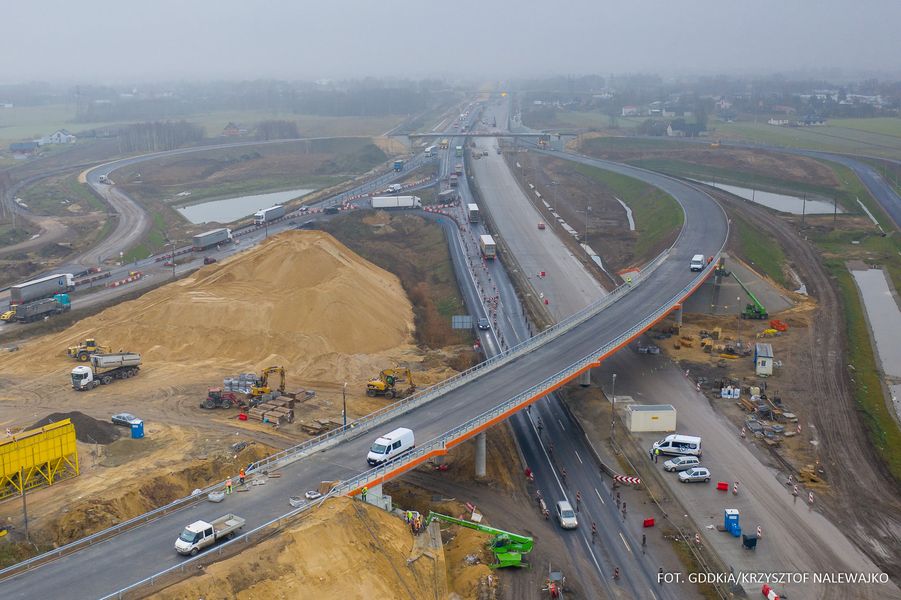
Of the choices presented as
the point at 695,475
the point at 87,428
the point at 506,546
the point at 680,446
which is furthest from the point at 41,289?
the point at 695,475

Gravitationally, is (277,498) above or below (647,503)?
above

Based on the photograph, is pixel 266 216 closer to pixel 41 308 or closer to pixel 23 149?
pixel 41 308

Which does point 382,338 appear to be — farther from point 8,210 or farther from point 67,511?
point 8,210

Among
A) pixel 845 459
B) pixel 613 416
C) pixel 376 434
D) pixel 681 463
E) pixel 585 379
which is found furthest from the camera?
pixel 585 379

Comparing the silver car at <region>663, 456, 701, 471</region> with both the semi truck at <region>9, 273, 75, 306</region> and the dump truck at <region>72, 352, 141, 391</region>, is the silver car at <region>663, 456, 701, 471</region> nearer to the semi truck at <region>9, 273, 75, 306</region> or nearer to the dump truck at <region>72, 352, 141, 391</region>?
the dump truck at <region>72, 352, 141, 391</region>

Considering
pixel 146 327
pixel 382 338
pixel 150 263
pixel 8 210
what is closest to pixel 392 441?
pixel 382 338
